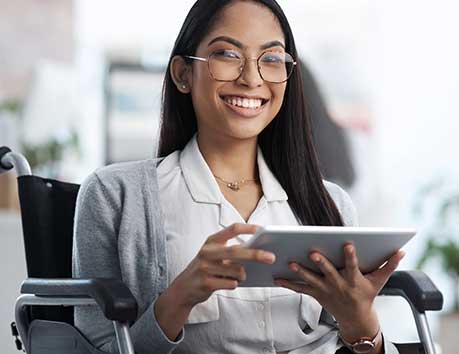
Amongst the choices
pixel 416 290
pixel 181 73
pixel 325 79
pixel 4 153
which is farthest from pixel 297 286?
pixel 325 79

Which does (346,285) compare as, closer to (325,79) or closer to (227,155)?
(227,155)

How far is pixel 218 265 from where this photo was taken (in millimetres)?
1443

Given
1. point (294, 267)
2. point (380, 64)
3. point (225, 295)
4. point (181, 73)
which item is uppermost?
point (181, 73)

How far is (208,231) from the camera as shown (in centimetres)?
174

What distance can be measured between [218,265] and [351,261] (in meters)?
0.19

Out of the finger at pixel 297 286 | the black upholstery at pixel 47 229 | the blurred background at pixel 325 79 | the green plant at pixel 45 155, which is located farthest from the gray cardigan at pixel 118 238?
the blurred background at pixel 325 79

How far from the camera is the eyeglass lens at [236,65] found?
5.66 ft

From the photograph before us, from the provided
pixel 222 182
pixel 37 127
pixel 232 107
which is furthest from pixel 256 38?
pixel 37 127

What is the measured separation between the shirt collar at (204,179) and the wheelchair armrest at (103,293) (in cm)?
26

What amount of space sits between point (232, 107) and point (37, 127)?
4.36 metres

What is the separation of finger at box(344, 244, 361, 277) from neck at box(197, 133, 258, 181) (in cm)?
41

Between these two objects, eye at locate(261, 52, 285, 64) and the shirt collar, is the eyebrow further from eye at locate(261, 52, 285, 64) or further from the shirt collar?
the shirt collar

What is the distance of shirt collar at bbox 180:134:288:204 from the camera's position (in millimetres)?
1769

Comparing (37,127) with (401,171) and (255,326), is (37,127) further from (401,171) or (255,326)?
(255,326)
